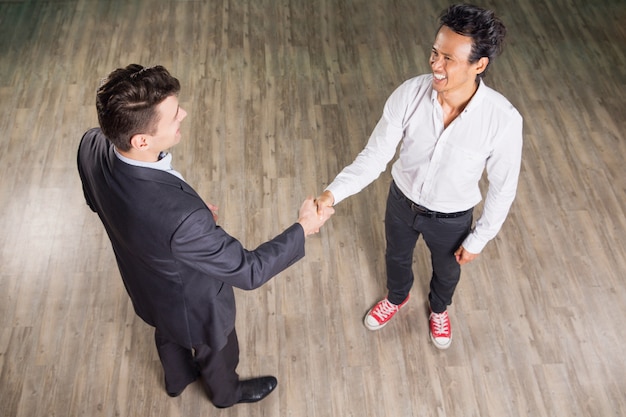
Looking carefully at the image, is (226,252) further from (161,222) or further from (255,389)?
(255,389)

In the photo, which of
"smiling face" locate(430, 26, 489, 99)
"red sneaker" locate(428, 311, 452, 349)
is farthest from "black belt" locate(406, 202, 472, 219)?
"red sneaker" locate(428, 311, 452, 349)

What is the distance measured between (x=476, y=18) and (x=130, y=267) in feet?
4.61

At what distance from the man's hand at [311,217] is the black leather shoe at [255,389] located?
0.89 m

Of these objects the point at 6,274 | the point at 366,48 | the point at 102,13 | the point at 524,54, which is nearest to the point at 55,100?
the point at 102,13

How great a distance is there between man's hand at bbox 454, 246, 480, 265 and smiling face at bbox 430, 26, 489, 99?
69 cm

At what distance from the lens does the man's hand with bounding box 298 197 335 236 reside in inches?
91.5

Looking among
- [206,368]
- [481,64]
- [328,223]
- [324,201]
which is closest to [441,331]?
[328,223]

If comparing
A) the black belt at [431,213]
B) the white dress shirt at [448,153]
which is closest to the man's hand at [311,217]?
the white dress shirt at [448,153]

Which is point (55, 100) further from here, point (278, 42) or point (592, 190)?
point (592, 190)

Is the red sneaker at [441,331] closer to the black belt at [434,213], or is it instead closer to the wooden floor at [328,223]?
the wooden floor at [328,223]

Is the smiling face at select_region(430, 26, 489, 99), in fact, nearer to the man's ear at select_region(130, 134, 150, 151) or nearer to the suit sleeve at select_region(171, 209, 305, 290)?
the suit sleeve at select_region(171, 209, 305, 290)

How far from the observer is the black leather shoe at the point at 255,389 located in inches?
113

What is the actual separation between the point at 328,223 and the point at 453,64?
1.60 metres

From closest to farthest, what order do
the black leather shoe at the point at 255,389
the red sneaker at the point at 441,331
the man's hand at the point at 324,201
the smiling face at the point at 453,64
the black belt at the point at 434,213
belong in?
the smiling face at the point at 453,64
the man's hand at the point at 324,201
the black belt at the point at 434,213
the black leather shoe at the point at 255,389
the red sneaker at the point at 441,331
